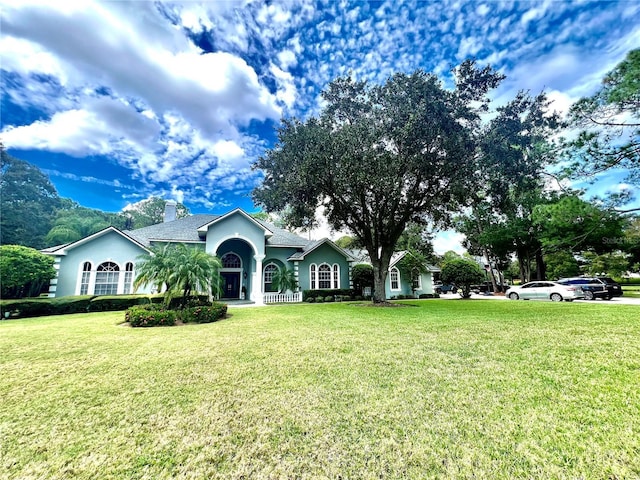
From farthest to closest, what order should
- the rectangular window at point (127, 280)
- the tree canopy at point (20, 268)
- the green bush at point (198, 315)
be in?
the rectangular window at point (127, 280) → the tree canopy at point (20, 268) → the green bush at point (198, 315)

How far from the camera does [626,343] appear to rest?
233 inches

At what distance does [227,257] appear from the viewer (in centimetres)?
2156

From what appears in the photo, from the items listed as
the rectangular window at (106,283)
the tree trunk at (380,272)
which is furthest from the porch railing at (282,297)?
the rectangular window at (106,283)

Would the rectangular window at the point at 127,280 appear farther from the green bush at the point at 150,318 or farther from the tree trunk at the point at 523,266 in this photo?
the tree trunk at the point at 523,266

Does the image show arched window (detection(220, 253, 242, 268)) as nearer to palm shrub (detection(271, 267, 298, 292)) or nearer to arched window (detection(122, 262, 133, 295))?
palm shrub (detection(271, 267, 298, 292))

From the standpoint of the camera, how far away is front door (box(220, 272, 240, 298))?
70.4 ft

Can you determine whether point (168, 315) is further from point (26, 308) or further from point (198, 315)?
point (26, 308)

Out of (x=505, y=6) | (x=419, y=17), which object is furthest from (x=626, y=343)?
(x=419, y=17)

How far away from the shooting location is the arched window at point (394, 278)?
25016mm

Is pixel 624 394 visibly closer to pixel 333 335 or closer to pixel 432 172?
pixel 333 335

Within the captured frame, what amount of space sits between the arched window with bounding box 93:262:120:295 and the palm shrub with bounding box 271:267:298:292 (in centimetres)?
1005

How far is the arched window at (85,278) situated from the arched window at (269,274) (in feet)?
36.2

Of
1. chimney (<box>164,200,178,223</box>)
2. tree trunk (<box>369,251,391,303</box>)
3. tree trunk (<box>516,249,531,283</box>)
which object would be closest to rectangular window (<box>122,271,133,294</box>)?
chimney (<box>164,200,178,223</box>)

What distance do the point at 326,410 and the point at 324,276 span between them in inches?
734
